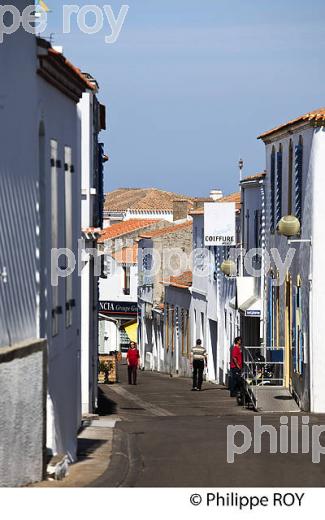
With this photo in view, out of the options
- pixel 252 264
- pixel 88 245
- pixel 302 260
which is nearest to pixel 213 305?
pixel 252 264

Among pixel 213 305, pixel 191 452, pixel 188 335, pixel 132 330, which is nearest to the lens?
pixel 191 452

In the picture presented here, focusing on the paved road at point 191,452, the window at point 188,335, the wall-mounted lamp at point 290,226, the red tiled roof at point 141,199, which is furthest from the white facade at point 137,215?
the wall-mounted lamp at point 290,226

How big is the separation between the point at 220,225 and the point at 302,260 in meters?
11.3

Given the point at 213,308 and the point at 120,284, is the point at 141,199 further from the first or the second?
the point at 213,308

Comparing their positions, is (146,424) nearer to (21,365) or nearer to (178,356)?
(21,365)

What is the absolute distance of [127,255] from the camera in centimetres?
7362

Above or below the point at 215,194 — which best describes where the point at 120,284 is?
below

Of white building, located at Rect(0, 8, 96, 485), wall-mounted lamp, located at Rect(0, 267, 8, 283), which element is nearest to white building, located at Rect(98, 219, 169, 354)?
white building, located at Rect(0, 8, 96, 485)

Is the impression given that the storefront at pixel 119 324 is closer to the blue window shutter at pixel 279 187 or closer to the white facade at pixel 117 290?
the white facade at pixel 117 290

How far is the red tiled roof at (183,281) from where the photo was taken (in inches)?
2103

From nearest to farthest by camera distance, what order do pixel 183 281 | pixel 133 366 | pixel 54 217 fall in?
pixel 54 217 < pixel 133 366 < pixel 183 281

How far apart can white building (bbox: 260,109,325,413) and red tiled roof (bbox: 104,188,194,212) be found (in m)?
52.0

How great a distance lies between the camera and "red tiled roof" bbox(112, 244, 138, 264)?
72.9 metres

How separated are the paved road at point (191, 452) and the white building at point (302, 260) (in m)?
1.58
